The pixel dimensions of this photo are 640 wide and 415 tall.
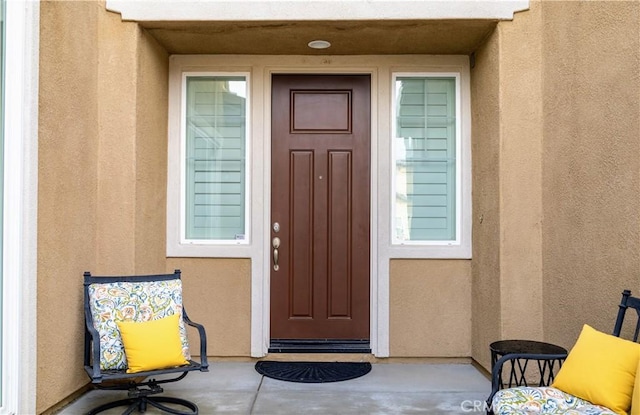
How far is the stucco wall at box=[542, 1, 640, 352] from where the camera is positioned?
2975 millimetres

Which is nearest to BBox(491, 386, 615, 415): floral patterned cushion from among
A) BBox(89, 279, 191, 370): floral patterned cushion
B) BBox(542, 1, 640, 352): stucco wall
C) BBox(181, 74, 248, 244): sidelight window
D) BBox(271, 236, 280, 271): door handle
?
BBox(542, 1, 640, 352): stucco wall

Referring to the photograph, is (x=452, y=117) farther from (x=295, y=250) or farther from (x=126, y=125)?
(x=126, y=125)

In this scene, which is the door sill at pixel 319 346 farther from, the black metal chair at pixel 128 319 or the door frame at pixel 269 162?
the black metal chair at pixel 128 319

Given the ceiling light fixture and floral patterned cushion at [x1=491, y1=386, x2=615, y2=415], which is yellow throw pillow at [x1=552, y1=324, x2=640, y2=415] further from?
the ceiling light fixture

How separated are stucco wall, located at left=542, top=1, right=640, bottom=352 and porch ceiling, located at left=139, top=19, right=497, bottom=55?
2.19 ft

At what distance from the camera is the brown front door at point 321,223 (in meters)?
4.61

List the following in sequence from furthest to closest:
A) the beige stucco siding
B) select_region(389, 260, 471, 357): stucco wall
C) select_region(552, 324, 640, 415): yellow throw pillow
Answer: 1. select_region(389, 260, 471, 357): stucco wall
2. the beige stucco siding
3. select_region(552, 324, 640, 415): yellow throw pillow

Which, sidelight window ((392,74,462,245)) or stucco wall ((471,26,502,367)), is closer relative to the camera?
stucco wall ((471,26,502,367))

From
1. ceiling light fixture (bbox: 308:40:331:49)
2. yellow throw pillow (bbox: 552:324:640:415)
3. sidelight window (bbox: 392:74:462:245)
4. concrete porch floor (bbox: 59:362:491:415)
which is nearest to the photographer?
yellow throw pillow (bbox: 552:324:640:415)

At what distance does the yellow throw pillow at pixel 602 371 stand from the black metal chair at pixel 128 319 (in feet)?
6.58

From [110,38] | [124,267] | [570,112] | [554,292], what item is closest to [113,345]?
[124,267]

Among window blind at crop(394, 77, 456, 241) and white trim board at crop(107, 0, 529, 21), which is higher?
white trim board at crop(107, 0, 529, 21)

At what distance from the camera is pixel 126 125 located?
3.95m

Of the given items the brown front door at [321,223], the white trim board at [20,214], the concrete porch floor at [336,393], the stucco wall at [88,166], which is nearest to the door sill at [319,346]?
the brown front door at [321,223]
